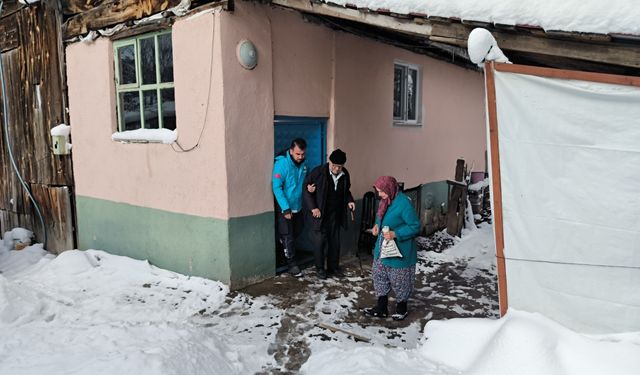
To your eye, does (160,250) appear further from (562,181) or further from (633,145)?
(633,145)

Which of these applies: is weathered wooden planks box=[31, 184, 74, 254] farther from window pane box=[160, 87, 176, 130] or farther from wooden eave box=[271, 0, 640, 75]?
wooden eave box=[271, 0, 640, 75]

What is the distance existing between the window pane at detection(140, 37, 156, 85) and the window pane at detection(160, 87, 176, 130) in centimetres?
31

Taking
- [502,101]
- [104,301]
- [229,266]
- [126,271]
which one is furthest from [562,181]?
[126,271]

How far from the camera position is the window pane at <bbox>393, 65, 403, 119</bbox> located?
845cm

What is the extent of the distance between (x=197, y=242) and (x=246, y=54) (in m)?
2.35

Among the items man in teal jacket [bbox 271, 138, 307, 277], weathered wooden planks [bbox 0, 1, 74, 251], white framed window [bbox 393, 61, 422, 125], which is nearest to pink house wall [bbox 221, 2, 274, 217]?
man in teal jacket [bbox 271, 138, 307, 277]

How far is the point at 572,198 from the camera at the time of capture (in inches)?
128

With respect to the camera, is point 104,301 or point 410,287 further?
point 104,301

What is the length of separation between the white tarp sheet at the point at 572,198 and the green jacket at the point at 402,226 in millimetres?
1175

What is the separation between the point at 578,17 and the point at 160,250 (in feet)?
17.6

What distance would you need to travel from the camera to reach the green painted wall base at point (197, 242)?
5.51m

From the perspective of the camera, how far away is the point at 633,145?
303 centimetres

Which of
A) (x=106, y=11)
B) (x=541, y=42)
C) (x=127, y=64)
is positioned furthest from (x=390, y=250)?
(x=106, y=11)

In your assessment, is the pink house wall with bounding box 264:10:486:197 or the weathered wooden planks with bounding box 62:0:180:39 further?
the pink house wall with bounding box 264:10:486:197
